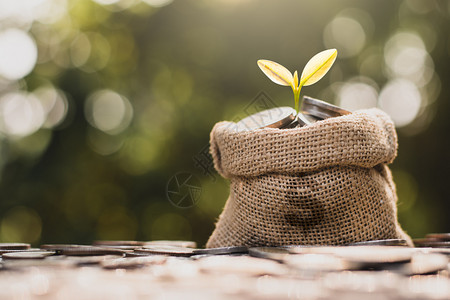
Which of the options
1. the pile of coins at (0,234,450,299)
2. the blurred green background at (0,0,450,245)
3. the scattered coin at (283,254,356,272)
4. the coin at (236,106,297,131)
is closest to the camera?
the pile of coins at (0,234,450,299)

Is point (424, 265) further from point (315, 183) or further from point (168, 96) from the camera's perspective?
point (168, 96)

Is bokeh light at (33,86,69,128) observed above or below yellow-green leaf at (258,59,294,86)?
above

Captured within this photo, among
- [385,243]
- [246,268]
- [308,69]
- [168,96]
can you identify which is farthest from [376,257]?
[168,96]

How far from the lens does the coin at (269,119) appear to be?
3.53ft

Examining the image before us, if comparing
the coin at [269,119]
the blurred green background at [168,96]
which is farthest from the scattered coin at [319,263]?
the blurred green background at [168,96]

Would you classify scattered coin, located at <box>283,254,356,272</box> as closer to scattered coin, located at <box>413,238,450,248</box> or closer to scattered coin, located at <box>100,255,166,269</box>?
scattered coin, located at <box>100,255,166,269</box>

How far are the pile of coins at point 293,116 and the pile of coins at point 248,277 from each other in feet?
1.20

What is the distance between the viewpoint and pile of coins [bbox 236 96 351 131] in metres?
1.08

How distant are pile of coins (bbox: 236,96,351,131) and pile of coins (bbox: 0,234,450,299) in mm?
367

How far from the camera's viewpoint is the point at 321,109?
110 centimetres

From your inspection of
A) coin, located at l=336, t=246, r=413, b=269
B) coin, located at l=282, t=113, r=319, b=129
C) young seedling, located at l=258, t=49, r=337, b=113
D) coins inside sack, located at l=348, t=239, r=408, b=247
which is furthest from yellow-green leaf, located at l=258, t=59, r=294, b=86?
coin, located at l=336, t=246, r=413, b=269

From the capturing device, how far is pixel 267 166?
1036 millimetres

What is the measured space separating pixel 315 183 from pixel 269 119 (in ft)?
0.68

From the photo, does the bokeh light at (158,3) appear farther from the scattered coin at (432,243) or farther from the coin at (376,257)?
the coin at (376,257)
